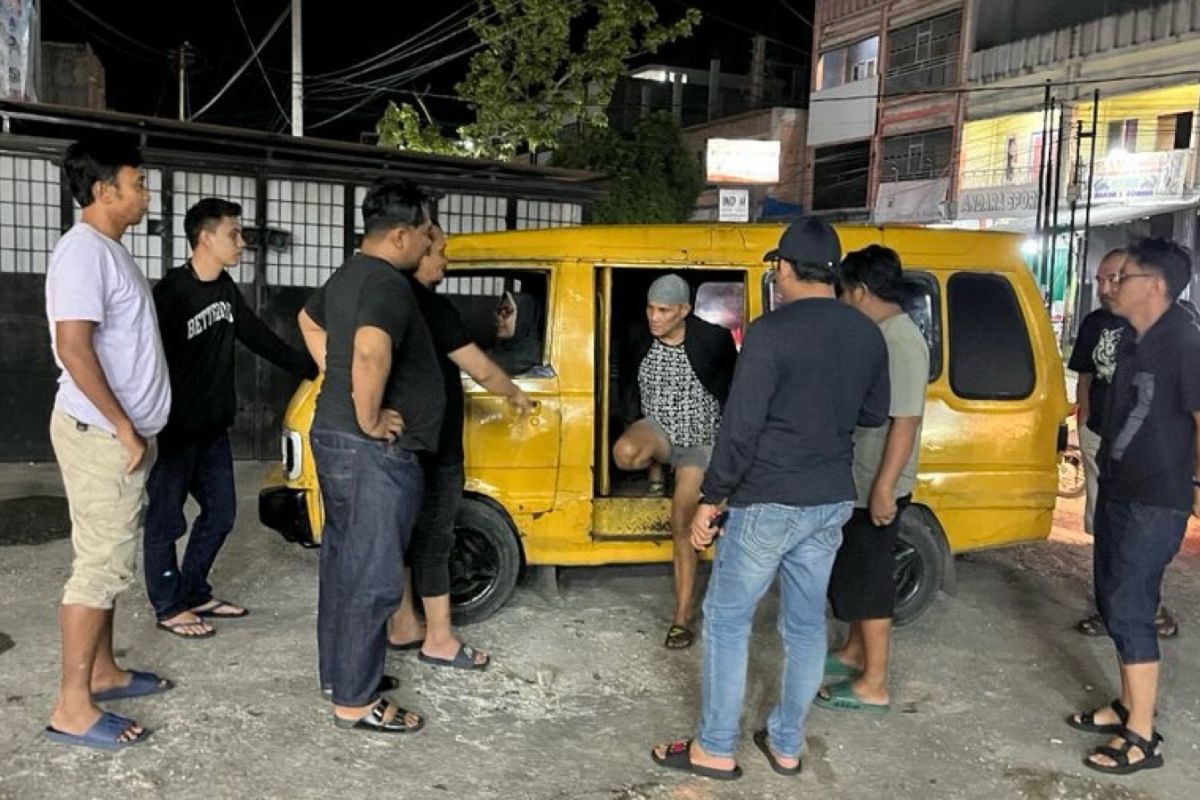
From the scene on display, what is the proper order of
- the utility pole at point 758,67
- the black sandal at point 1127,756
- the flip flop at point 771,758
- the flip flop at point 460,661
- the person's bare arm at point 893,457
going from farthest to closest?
the utility pole at point 758,67 → the flip flop at point 460,661 → the person's bare arm at point 893,457 → the black sandal at point 1127,756 → the flip flop at point 771,758

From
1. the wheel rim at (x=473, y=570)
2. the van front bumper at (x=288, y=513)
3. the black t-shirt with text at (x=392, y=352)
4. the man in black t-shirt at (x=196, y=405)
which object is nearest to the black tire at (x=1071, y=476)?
the wheel rim at (x=473, y=570)

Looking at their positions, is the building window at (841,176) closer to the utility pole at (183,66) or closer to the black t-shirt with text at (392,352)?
the utility pole at (183,66)

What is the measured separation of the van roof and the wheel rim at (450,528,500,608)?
1.36 meters

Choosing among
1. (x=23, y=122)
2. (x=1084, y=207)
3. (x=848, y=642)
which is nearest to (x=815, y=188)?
(x=1084, y=207)

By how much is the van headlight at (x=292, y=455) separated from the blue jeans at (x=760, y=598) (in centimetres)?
219

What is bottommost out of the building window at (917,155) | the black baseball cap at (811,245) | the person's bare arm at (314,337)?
the person's bare arm at (314,337)

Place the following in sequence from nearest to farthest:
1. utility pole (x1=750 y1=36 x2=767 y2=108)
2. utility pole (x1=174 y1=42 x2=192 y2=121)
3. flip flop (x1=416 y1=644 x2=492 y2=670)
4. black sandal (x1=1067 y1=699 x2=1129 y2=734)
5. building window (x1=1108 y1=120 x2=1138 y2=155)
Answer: black sandal (x1=1067 y1=699 x2=1129 y2=734)
flip flop (x1=416 y1=644 x2=492 y2=670)
building window (x1=1108 y1=120 x2=1138 y2=155)
utility pole (x1=174 y1=42 x2=192 y2=121)
utility pole (x1=750 y1=36 x2=767 y2=108)

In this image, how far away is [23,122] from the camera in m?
8.60

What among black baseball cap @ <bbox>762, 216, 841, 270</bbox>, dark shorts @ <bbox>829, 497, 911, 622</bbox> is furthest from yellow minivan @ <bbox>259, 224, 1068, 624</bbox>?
black baseball cap @ <bbox>762, 216, 841, 270</bbox>

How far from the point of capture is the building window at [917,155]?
1029 inches

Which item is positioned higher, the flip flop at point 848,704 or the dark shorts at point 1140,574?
the dark shorts at point 1140,574

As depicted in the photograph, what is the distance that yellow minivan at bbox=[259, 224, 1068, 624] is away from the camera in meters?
4.65

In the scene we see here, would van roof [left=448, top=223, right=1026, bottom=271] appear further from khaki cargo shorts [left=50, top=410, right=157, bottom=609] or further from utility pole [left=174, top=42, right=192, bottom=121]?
utility pole [left=174, top=42, right=192, bottom=121]

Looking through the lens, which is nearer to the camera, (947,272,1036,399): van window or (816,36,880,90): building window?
(947,272,1036,399): van window
